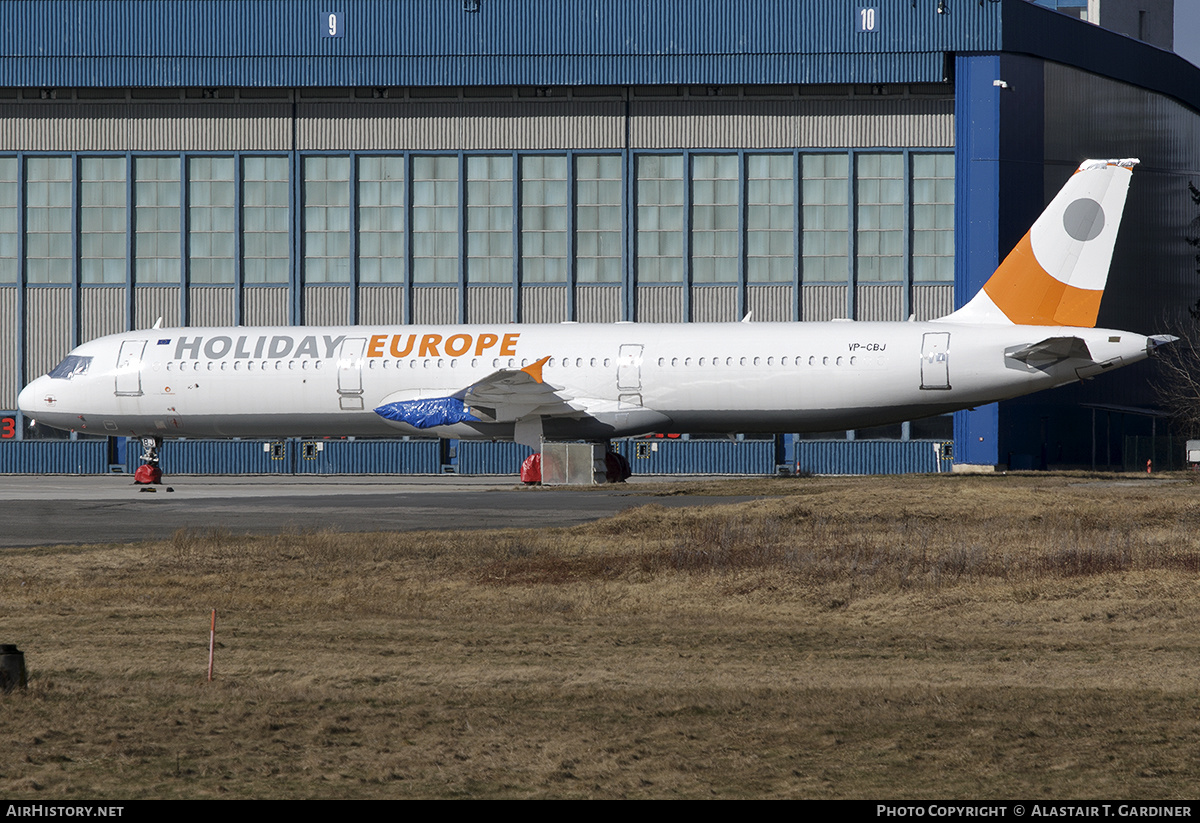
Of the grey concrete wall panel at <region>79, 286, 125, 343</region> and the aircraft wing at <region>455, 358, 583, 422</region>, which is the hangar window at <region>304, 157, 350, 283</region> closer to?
the grey concrete wall panel at <region>79, 286, 125, 343</region>

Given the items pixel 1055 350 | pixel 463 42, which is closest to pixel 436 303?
pixel 463 42

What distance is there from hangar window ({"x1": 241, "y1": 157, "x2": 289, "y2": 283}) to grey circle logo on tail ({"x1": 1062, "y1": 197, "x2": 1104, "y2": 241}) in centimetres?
3128

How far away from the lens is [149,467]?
4253 cm

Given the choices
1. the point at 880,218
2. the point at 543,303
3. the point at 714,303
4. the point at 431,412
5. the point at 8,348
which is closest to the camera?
the point at 431,412

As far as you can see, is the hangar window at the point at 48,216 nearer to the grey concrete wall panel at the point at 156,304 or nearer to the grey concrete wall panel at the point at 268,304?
the grey concrete wall panel at the point at 156,304

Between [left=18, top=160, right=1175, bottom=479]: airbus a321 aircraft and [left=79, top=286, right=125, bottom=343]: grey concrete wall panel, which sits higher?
[left=79, top=286, right=125, bottom=343]: grey concrete wall panel

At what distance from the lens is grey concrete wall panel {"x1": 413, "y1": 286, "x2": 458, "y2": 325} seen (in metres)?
54.2

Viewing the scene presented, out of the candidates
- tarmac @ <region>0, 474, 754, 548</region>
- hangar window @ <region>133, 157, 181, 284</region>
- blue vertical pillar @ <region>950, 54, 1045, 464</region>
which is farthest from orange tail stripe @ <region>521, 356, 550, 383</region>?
hangar window @ <region>133, 157, 181, 284</region>

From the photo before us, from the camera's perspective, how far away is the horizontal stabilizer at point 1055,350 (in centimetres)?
3416

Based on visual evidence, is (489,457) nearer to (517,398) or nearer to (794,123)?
(517,398)

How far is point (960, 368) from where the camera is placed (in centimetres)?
3588

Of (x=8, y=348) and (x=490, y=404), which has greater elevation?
(x=8, y=348)

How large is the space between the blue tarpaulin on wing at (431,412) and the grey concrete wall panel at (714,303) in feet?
52.8

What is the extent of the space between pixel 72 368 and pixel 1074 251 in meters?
30.5
